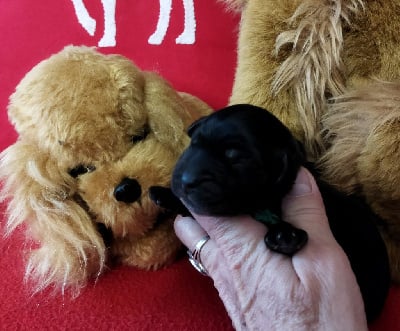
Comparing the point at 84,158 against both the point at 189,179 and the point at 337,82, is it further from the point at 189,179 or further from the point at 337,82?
the point at 337,82

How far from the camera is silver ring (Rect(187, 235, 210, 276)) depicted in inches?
30.8

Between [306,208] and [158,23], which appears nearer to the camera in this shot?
[306,208]

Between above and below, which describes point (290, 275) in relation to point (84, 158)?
below

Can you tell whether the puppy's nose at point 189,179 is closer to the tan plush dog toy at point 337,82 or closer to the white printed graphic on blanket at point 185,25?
the tan plush dog toy at point 337,82

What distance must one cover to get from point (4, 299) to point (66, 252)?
0.14 meters

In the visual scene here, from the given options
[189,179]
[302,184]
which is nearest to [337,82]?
[302,184]

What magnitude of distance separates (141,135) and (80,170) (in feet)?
0.33

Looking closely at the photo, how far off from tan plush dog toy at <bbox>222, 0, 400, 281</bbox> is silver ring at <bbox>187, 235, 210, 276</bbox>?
0.70ft

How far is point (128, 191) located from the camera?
2.40 ft

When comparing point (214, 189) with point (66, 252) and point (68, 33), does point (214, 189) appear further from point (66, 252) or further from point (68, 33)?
point (68, 33)

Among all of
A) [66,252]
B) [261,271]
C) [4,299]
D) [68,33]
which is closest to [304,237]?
[261,271]

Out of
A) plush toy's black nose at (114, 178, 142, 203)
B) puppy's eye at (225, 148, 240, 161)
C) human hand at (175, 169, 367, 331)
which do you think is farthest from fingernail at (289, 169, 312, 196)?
plush toy's black nose at (114, 178, 142, 203)

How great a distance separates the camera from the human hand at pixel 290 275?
0.67 meters

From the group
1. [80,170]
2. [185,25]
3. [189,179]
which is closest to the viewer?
[189,179]
